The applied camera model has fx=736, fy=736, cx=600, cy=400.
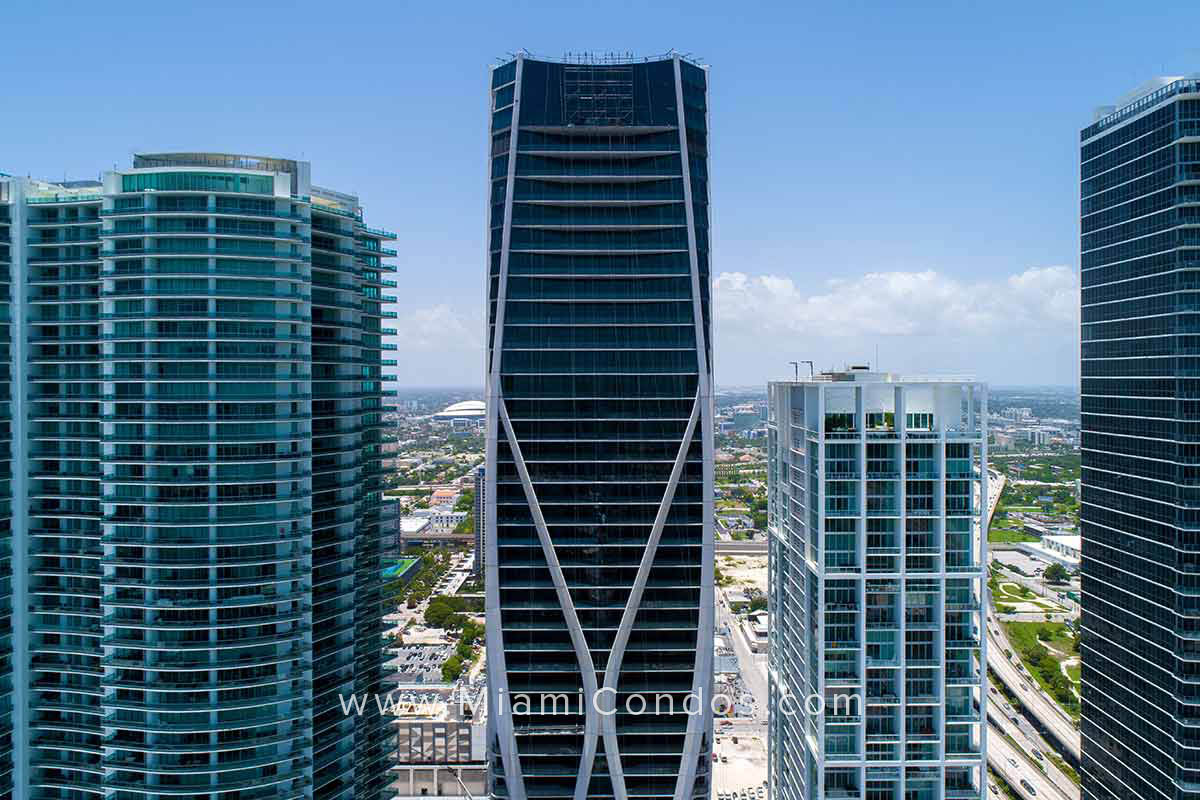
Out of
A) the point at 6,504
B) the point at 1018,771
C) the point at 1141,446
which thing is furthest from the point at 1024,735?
the point at 6,504

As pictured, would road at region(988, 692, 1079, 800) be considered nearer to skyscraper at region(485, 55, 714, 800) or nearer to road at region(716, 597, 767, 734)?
road at region(716, 597, 767, 734)

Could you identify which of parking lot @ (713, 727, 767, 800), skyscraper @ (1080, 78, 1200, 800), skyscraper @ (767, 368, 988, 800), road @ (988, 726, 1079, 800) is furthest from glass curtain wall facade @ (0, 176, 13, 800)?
road @ (988, 726, 1079, 800)

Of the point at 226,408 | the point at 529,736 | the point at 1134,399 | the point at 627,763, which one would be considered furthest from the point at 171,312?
the point at 1134,399

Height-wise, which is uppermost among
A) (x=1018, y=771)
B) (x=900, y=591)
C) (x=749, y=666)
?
(x=900, y=591)

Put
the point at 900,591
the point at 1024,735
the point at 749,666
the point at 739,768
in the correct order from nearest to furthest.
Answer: the point at 900,591
the point at 739,768
the point at 1024,735
the point at 749,666

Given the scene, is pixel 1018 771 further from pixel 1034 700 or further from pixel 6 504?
pixel 6 504

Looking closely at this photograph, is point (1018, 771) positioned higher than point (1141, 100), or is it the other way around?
point (1141, 100)

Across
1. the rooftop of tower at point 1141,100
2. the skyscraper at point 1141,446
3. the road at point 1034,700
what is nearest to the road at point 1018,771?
the road at point 1034,700

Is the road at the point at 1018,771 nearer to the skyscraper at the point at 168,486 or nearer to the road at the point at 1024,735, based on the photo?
the road at the point at 1024,735
